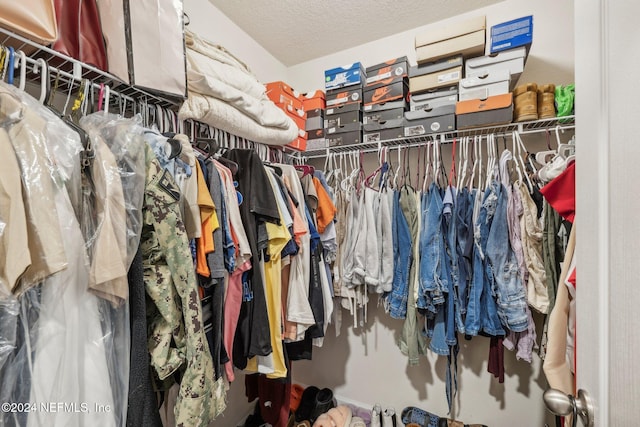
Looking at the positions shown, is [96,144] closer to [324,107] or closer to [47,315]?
[47,315]

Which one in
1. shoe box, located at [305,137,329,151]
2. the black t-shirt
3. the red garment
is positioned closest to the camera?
the red garment

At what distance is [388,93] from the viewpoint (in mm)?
1597

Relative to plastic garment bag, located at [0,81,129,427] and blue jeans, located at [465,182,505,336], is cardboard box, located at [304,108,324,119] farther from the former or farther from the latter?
plastic garment bag, located at [0,81,129,427]

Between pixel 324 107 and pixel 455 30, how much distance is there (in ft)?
2.77

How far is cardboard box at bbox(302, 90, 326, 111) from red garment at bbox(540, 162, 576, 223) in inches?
55.0

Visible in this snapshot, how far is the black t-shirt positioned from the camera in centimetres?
98

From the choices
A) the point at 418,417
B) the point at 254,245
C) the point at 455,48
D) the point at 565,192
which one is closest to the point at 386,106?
the point at 455,48

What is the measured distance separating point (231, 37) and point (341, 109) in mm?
852

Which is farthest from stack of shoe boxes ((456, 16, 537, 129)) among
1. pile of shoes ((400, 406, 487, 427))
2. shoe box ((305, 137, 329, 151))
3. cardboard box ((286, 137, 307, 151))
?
pile of shoes ((400, 406, 487, 427))

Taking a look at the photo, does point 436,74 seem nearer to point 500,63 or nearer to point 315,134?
point 500,63

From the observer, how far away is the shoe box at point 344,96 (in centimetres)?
170

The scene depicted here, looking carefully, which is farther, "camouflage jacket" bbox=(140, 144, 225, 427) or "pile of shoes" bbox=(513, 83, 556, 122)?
"pile of shoes" bbox=(513, 83, 556, 122)

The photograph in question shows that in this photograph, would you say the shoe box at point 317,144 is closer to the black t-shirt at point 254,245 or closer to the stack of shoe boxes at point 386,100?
the stack of shoe boxes at point 386,100

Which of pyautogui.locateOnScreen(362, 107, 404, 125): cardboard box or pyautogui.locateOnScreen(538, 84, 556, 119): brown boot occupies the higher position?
pyautogui.locateOnScreen(362, 107, 404, 125): cardboard box
